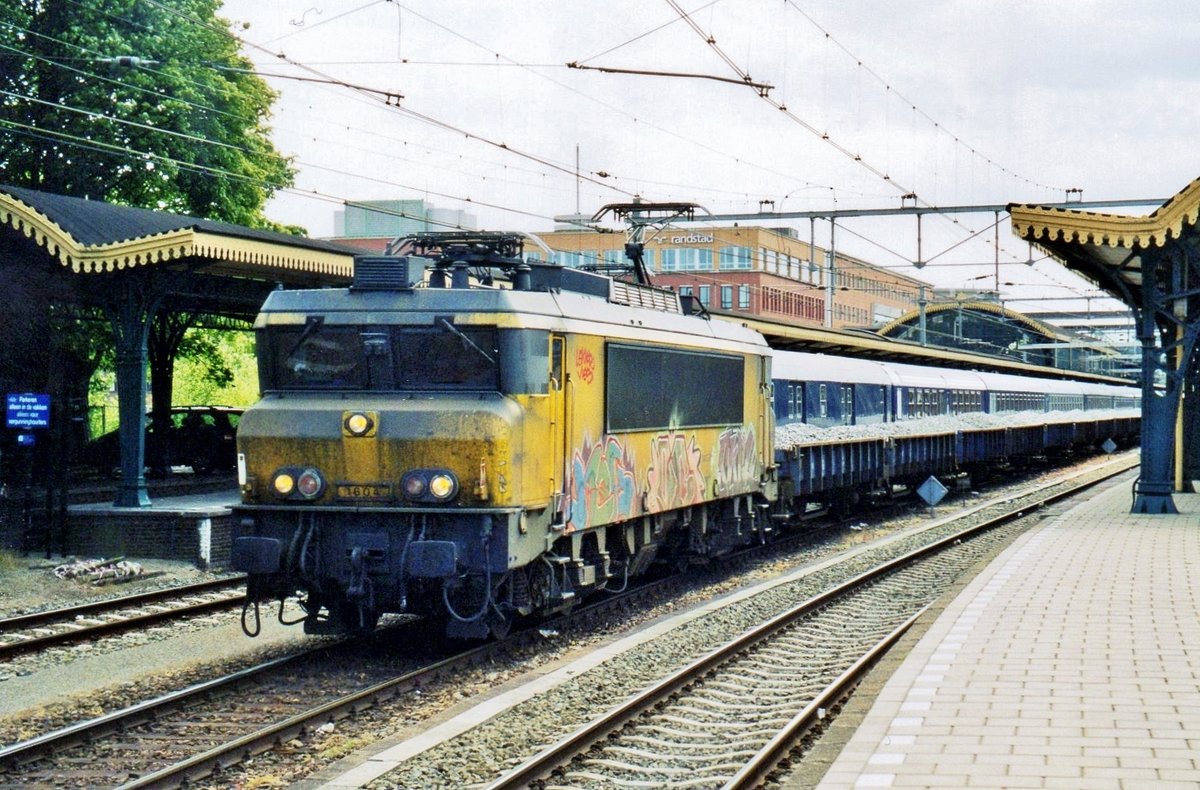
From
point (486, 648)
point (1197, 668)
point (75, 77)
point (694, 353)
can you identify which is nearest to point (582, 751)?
point (486, 648)

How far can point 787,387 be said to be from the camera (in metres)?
23.8

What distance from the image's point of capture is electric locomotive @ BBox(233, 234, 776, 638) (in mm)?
11586

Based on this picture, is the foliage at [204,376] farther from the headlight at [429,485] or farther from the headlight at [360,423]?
the headlight at [429,485]

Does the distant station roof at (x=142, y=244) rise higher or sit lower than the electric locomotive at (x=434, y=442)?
higher

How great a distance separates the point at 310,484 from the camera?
11891 millimetres

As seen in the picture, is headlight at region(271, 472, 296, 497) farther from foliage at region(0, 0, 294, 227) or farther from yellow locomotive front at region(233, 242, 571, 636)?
foliage at region(0, 0, 294, 227)

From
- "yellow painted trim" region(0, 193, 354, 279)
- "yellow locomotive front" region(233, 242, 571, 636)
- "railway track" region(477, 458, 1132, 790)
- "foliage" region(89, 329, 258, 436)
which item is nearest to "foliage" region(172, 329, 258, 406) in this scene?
"foliage" region(89, 329, 258, 436)

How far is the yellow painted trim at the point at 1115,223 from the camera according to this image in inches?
774

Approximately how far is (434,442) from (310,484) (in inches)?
43.9

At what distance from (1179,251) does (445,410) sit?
13478 millimetres

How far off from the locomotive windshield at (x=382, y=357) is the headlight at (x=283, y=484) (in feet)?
2.61

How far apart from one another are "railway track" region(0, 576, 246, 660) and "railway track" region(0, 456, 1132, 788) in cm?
267

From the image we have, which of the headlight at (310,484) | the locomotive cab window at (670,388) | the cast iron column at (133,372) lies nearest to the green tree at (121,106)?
the cast iron column at (133,372)

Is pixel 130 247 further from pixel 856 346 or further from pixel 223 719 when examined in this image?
pixel 856 346
